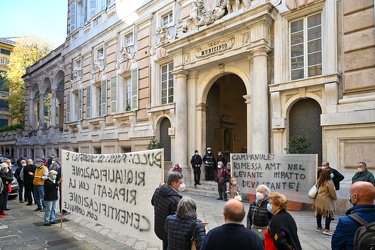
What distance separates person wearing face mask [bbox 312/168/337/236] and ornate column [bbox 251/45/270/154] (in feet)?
13.9

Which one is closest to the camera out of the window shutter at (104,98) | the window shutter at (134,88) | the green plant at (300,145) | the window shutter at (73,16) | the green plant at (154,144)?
the green plant at (300,145)

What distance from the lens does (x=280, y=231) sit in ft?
10.9

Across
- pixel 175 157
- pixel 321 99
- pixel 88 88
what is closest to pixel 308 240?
pixel 321 99

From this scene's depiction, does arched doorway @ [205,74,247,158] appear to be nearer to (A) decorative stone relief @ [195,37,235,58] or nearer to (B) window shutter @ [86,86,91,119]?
(A) decorative stone relief @ [195,37,235,58]

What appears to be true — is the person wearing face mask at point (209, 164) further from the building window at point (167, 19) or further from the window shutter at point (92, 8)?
the window shutter at point (92, 8)

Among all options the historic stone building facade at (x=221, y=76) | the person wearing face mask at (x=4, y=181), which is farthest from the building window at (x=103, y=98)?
the person wearing face mask at (x=4, y=181)

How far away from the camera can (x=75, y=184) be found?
7.43 m

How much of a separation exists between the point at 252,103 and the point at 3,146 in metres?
38.7

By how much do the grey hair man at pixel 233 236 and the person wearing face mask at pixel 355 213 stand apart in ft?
2.35

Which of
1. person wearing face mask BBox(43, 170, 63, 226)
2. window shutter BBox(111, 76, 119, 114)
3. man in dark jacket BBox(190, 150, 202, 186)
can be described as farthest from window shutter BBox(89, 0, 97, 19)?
person wearing face mask BBox(43, 170, 63, 226)

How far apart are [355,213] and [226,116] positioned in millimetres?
15342

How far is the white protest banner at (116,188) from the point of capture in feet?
16.4

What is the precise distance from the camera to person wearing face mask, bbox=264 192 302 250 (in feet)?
10.8

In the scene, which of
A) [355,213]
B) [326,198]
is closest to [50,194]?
[326,198]
